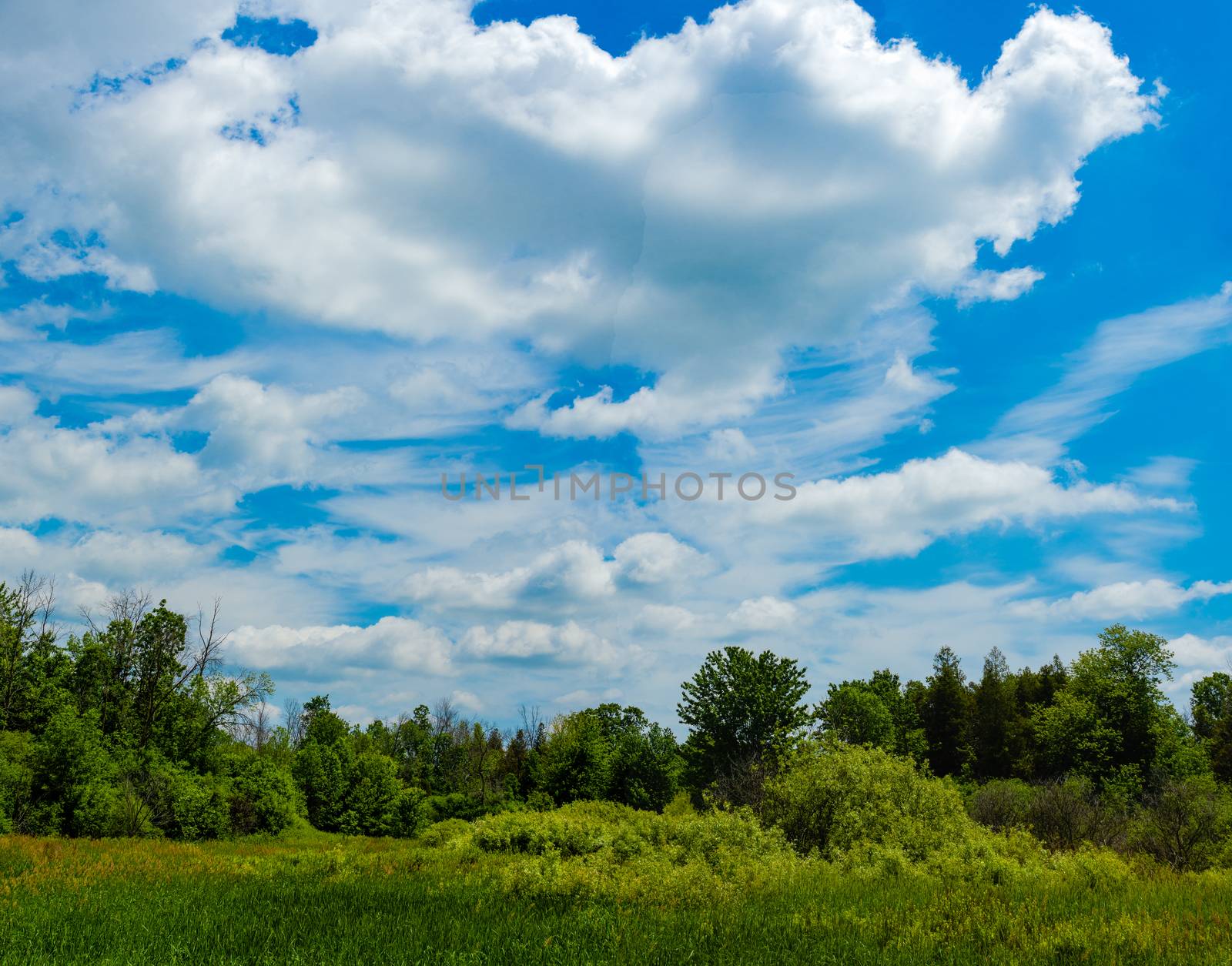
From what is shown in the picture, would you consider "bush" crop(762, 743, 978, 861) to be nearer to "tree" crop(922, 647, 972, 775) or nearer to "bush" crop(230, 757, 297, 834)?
"bush" crop(230, 757, 297, 834)

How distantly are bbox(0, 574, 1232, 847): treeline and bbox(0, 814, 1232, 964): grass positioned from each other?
1182cm

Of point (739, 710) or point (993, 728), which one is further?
point (993, 728)

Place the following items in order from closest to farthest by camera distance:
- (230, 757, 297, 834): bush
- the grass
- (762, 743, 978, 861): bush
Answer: the grass → (762, 743, 978, 861): bush → (230, 757, 297, 834): bush

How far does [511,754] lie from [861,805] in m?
57.8

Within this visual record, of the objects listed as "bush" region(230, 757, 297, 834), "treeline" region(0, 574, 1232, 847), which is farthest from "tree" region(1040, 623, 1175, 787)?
"bush" region(230, 757, 297, 834)

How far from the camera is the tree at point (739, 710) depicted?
1965 inches

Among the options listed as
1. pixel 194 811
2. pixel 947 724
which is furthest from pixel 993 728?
pixel 194 811

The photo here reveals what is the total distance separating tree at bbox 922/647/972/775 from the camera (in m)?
81.2

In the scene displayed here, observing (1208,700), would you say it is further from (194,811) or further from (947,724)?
(194,811)

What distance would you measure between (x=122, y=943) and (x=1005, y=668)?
113 metres

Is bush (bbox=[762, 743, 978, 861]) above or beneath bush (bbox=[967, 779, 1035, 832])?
above

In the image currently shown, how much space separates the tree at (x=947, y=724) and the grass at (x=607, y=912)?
68.5m

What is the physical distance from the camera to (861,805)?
2516 centimetres

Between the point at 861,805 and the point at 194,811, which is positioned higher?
the point at 861,805
